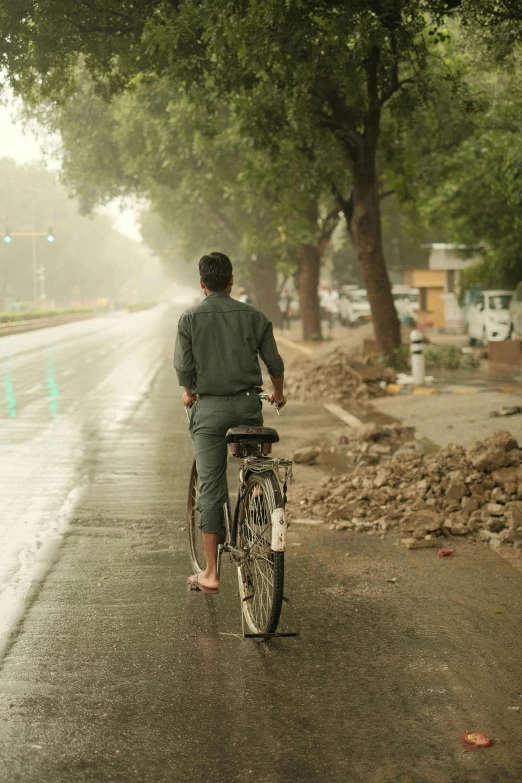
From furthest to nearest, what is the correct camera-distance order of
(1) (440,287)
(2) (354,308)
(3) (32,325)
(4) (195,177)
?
(3) (32,325)
(2) (354,308)
(1) (440,287)
(4) (195,177)

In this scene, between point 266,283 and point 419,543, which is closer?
point 419,543

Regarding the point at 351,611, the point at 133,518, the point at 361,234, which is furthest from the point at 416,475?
the point at 361,234

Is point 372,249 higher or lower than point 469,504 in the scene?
higher

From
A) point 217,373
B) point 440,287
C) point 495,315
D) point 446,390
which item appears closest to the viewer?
point 217,373

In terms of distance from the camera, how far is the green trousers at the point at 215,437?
5535 mm

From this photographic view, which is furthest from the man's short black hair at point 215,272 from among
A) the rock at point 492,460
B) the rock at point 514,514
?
the rock at point 492,460

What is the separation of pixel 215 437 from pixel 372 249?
1682 centimetres

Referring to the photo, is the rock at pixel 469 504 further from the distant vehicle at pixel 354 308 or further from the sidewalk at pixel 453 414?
the distant vehicle at pixel 354 308

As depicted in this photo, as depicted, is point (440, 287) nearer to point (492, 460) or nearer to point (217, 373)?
point (492, 460)

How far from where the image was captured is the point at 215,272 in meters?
5.69

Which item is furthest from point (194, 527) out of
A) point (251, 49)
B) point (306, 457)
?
point (251, 49)

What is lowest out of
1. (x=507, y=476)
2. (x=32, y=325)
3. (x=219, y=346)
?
(x=32, y=325)

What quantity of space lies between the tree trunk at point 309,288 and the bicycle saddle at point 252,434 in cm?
2935

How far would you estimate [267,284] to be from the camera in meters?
47.0
